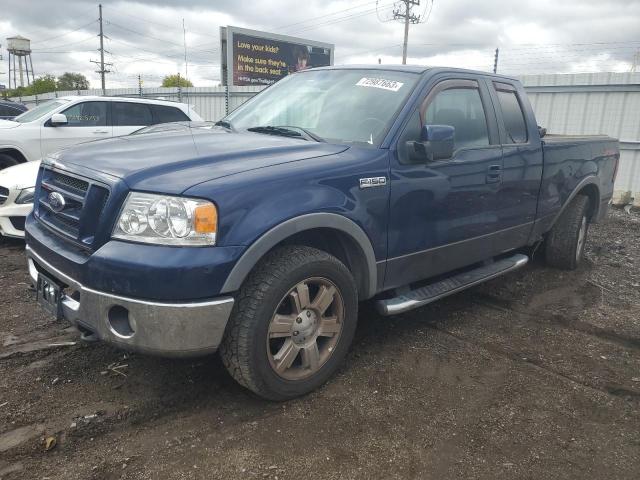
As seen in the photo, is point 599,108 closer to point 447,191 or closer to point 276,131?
point 447,191

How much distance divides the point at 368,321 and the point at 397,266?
922mm

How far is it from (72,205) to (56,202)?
0.50ft

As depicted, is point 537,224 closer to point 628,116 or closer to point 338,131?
point 338,131

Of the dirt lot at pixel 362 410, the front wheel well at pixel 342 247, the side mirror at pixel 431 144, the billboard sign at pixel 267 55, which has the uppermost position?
the billboard sign at pixel 267 55

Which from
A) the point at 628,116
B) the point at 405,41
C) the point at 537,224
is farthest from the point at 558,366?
the point at 405,41

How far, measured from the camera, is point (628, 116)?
31.6ft

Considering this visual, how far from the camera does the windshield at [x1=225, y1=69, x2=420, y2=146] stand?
11.2 feet

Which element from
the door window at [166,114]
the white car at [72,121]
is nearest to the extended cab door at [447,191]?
the white car at [72,121]

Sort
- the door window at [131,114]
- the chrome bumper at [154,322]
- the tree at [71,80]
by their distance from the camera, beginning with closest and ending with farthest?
the chrome bumper at [154,322] < the door window at [131,114] < the tree at [71,80]

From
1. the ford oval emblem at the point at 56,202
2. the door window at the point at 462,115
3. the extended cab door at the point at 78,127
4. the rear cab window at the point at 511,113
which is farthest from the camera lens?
the extended cab door at the point at 78,127

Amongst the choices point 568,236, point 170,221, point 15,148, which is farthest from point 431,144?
point 15,148

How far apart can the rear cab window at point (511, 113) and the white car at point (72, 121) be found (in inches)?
226

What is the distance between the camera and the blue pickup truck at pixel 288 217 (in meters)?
2.45

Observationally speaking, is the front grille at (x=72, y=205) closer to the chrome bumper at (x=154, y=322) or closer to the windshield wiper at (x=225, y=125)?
the chrome bumper at (x=154, y=322)
